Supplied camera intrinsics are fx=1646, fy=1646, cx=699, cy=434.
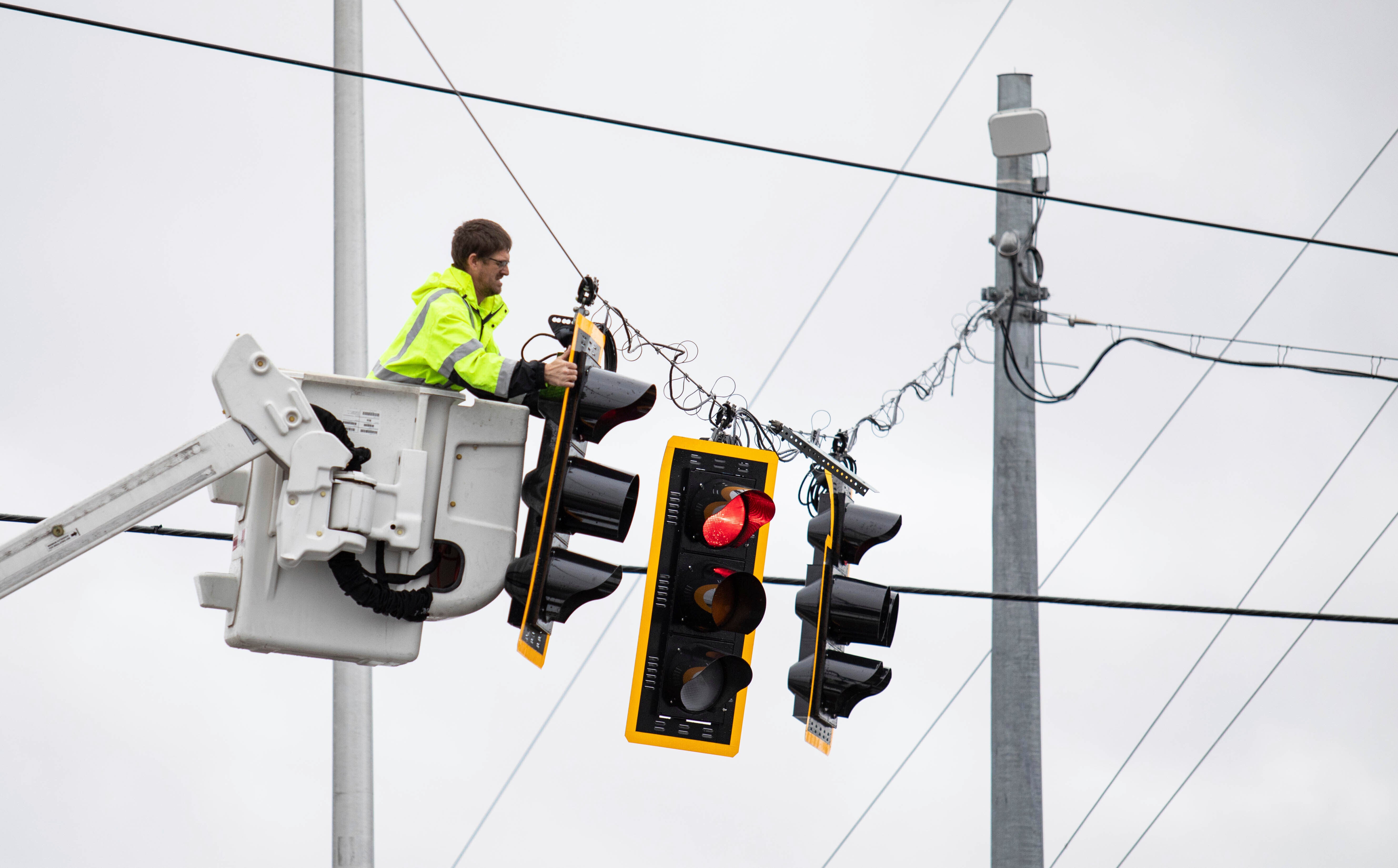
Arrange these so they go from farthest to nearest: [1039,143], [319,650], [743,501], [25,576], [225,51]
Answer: [1039,143], [225,51], [743,501], [319,650], [25,576]

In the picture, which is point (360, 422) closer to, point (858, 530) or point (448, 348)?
point (448, 348)

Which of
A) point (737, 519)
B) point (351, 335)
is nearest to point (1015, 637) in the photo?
point (737, 519)

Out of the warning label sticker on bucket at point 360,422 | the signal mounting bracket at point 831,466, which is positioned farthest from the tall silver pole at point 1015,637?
the warning label sticker on bucket at point 360,422

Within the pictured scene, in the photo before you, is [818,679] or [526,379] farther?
[818,679]

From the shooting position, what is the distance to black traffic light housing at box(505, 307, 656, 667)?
606 centimetres

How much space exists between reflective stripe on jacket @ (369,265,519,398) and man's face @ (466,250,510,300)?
0.02m

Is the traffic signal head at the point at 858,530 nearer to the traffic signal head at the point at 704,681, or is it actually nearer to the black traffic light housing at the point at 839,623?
the black traffic light housing at the point at 839,623

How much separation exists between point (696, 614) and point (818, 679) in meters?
0.71

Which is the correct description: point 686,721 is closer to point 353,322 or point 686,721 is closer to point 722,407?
point 722,407

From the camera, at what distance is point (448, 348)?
21.0 feet

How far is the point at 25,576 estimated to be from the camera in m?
5.82

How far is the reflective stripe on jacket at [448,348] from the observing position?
633 centimetres

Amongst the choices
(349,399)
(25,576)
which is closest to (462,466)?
(349,399)

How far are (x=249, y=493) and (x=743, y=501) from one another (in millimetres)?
1974
